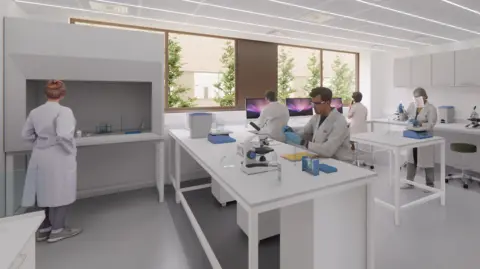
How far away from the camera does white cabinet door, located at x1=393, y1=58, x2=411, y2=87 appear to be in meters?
5.57

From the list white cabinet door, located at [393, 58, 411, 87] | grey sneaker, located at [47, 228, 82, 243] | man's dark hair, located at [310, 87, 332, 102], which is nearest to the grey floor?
grey sneaker, located at [47, 228, 82, 243]

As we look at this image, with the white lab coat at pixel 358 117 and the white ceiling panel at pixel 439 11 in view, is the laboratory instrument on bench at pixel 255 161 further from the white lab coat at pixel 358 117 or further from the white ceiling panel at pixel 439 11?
the white lab coat at pixel 358 117

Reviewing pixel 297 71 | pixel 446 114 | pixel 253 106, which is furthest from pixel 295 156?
pixel 446 114

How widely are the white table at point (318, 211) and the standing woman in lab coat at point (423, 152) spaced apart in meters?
2.62

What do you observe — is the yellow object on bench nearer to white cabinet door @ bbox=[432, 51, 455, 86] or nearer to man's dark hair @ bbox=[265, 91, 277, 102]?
man's dark hair @ bbox=[265, 91, 277, 102]

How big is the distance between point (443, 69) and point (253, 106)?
381 cm

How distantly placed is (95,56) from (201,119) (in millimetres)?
1433

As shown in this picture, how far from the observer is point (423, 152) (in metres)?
3.66

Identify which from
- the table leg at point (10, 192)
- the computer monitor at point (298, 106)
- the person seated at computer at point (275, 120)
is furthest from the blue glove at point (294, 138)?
the computer monitor at point (298, 106)

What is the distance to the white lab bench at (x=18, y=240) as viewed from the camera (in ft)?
3.05

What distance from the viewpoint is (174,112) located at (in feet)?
14.5

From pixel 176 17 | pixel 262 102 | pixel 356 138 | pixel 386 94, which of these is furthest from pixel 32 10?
pixel 386 94

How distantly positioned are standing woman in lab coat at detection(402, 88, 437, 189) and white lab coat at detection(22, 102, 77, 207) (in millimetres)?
4324

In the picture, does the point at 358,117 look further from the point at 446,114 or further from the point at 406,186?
the point at 446,114
